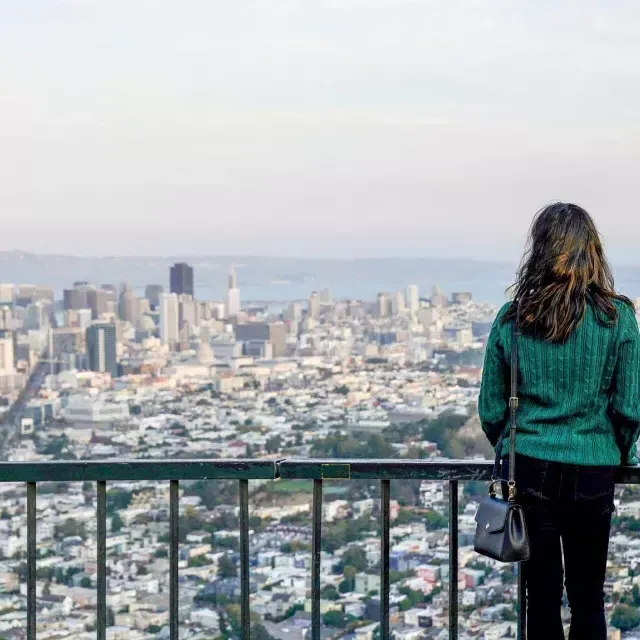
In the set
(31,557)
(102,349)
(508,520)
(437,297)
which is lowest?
(102,349)

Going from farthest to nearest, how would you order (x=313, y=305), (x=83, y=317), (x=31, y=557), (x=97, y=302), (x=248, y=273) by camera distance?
(x=248, y=273), (x=313, y=305), (x=97, y=302), (x=83, y=317), (x=31, y=557)

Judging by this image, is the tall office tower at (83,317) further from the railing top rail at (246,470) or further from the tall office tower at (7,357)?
the railing top rail at (246,470)

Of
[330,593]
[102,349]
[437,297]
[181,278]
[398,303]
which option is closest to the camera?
[330,593]

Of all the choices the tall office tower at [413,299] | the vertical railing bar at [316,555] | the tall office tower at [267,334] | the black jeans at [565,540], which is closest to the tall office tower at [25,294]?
the tall office tower at [267,334]

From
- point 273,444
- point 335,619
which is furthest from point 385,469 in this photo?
point 273,444

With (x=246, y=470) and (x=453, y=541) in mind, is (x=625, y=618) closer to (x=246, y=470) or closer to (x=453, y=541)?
(x=453, y=541)

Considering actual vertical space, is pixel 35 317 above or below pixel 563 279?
below

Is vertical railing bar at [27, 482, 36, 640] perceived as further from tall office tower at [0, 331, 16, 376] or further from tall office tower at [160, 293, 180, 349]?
tall office tower at [160, 293, 180, 349]

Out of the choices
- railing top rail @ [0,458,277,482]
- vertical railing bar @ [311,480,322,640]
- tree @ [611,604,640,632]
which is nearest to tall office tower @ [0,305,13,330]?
tree @ [611,604,640,632]
